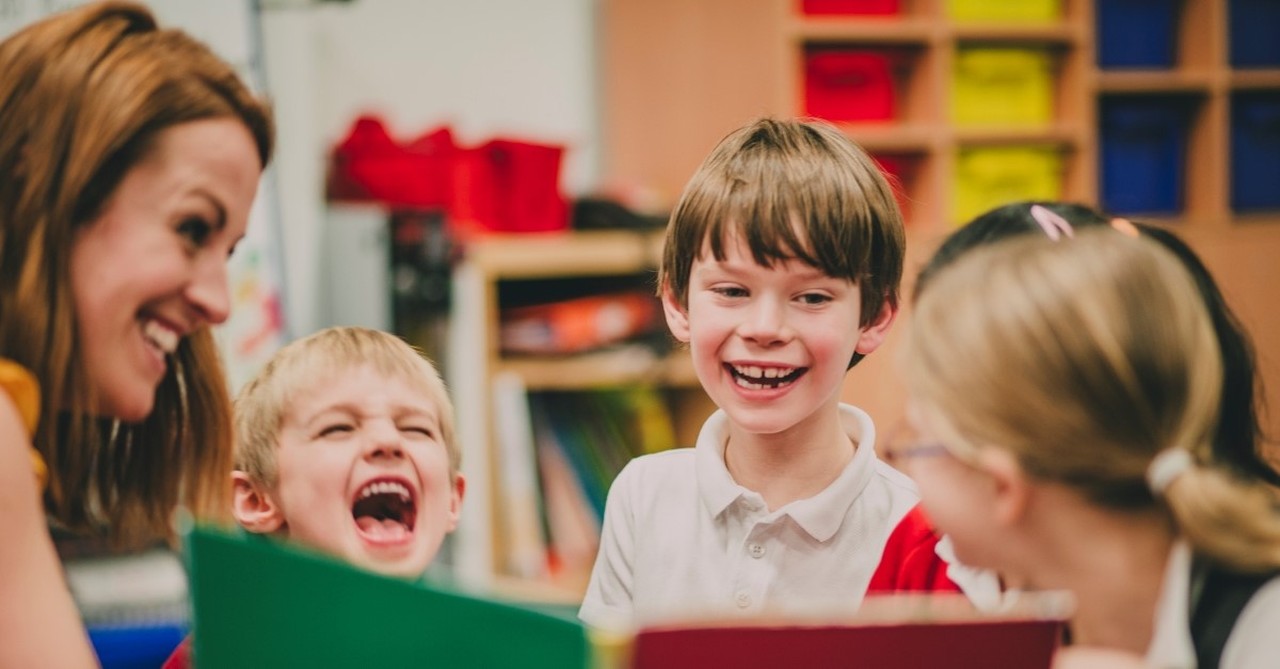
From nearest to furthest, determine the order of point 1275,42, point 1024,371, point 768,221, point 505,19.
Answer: point 1024,371, point 768,221, point 505,19, point 1275,42

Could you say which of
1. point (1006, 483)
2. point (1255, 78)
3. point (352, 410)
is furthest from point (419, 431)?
point (1255, 78)

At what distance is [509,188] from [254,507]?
6.25 ft

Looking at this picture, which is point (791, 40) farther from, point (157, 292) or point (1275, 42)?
point (157, 292)

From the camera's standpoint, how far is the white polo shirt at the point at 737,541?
1.10 metres

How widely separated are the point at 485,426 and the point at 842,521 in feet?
6.08

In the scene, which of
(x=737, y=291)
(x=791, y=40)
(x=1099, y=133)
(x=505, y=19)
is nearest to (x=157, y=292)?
(x=737, y=291)

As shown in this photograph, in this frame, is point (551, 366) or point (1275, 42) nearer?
point (551, 366)

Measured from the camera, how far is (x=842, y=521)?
1.12m

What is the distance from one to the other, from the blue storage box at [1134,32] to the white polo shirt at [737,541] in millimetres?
2701

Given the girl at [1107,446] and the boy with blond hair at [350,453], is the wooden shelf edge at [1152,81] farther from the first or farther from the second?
the girl at [1107,446]

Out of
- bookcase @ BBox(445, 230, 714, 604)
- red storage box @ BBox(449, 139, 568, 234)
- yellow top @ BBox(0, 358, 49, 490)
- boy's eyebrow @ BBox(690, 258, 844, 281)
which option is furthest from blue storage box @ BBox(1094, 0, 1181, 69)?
yellow top @ BBox(0, 358, 49, 490)

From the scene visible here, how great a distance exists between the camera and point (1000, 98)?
10.9ft

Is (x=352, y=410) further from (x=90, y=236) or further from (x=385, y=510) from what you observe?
(x=90, y=236)

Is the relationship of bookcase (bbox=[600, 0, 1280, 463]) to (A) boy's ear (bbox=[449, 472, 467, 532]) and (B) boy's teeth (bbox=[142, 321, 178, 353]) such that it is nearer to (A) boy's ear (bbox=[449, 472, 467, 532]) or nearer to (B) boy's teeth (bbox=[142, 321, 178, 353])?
(A) boy's ear (bbox=[449, 472, 467, 532])
